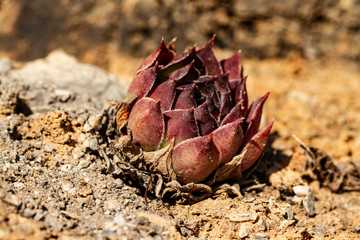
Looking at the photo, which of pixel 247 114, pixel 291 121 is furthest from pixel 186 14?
pixel 247 114

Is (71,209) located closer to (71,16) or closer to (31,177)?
(31,177)

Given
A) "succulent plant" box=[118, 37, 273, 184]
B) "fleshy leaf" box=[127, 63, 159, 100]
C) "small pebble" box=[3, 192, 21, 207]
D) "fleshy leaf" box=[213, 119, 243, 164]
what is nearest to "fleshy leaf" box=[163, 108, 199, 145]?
"succulent plant" box=[118, 37, 273, 184]

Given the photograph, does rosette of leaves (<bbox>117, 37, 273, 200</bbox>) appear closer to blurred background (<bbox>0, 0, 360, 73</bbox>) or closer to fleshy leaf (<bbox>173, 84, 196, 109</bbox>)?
fleshy leaf (<bbox>173, 84, 196, 109</bbox>)

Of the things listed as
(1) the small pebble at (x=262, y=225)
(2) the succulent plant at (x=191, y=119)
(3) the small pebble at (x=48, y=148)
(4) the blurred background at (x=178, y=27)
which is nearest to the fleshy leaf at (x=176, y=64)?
(2) the succulent plant at (x=191, y=119)

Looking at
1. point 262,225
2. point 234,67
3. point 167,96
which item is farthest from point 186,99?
point 262,225

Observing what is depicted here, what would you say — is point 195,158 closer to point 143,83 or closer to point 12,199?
point 143,83
